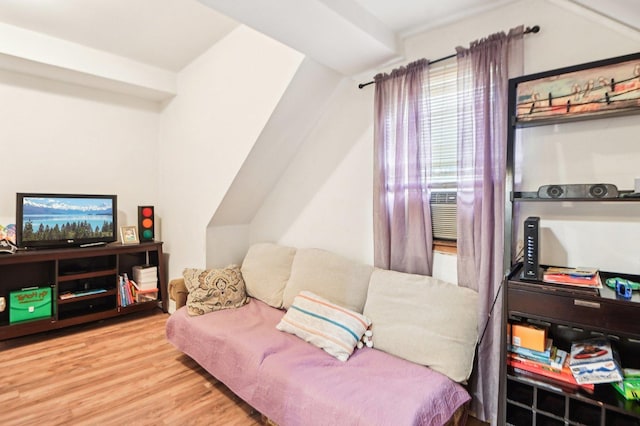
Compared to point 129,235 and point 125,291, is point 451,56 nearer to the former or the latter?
point 129,235

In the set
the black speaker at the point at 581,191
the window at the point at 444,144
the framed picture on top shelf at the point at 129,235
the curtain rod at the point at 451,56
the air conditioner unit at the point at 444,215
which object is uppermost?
the curtain rod at the point at 451,56

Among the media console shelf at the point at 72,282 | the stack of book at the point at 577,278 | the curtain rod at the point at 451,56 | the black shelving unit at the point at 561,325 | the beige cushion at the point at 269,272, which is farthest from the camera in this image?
the media console shelf at the point at 72,282

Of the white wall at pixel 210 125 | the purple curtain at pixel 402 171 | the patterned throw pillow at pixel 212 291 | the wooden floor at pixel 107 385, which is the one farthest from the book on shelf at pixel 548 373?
the white wall at pixel 210 125

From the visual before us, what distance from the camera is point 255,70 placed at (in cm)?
268

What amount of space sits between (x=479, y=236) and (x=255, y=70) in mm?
2081

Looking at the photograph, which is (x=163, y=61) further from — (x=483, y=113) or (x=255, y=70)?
(x=483, y=113)

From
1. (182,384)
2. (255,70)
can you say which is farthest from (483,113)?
(182,384)

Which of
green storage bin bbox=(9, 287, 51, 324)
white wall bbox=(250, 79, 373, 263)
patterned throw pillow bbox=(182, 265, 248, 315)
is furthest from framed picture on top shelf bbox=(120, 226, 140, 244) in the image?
white wall bbox=(250, 79, 373, 263)

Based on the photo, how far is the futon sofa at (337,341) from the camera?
156cm

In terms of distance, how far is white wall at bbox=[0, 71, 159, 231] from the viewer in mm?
3156

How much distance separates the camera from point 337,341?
1.98 m

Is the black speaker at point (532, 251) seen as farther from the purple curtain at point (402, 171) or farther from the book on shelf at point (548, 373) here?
the purple curtain at point (402, 171)

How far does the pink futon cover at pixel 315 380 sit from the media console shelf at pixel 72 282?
5.05 feet

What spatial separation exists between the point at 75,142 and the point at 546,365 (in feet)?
14.3
